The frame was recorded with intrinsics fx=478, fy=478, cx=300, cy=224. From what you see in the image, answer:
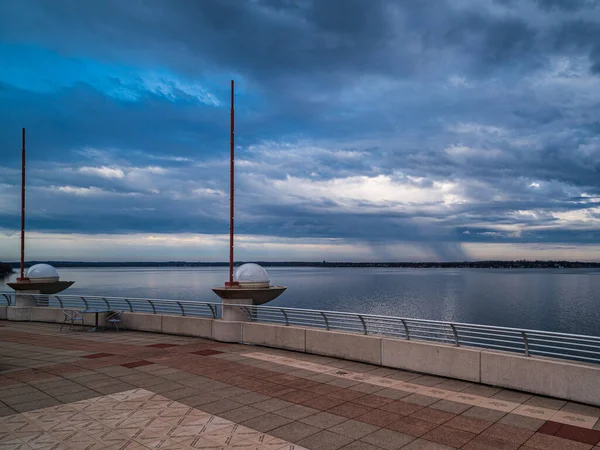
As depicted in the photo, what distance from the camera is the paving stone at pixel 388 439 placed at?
21.2ft

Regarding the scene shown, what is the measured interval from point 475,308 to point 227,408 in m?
57.8

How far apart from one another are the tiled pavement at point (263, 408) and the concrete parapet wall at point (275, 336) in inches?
29.7

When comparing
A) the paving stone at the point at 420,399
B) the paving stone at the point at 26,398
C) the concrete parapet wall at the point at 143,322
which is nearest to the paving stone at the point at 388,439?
the paving stone at the point at 420,399

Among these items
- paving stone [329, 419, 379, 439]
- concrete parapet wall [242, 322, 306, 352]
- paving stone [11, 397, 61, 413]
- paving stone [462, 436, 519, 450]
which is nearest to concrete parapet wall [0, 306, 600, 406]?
concrete parapet wall [242, 322, 306, 352]

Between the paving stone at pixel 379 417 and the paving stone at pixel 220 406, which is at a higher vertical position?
the paving stone at pixel 379 417

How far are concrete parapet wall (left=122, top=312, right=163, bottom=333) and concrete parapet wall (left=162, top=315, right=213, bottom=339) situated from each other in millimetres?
354

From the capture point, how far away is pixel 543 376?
8.67 meters

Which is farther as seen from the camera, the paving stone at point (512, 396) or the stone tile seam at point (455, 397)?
the paving stone at point (512, 396)

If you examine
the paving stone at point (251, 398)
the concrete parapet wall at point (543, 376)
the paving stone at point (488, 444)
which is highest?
the concrete parapet wall at point (543, 376)

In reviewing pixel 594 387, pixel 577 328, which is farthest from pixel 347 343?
pixel 577 328

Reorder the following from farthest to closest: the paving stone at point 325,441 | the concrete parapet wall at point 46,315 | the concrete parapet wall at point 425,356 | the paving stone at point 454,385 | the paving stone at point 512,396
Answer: the concrete parapet wall at point 46,315
the paving stone at point 454,385
the paving stone at point 512,396
the concrete parapet wall at point 425,356
the paving stone at point 325,441

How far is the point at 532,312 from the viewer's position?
2154 inches

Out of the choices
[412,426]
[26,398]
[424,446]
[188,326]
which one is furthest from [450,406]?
[188,326]

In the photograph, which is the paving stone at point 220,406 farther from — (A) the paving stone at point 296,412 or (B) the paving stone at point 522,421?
(B) the paving stone at point 522,421
